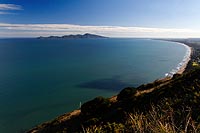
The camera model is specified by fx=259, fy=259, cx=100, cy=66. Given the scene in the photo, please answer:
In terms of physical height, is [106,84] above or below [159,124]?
below

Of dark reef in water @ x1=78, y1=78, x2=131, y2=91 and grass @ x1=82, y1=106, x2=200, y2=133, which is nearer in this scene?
grass @ x1=82, y1=106, x2=200, y2=133

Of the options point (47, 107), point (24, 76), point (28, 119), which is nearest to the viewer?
point (28, 119)

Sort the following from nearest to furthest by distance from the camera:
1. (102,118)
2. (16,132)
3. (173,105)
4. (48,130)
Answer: (173,105) < (102,118) < (48,130) < (16,132)

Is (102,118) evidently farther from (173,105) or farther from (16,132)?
(16,132)

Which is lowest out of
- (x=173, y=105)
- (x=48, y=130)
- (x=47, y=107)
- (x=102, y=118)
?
(x=47, y=107)

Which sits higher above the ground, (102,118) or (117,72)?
(102,118)

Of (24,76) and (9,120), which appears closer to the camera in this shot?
(9,120)

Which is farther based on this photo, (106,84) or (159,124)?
(106,84)

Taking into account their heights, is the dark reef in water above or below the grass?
below

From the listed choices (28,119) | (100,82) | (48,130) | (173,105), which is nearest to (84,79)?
(100,82)

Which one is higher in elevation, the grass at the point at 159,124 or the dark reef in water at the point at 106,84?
the grass at the point at 159,124

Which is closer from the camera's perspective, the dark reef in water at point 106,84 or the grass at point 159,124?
the grass at point 159,124
